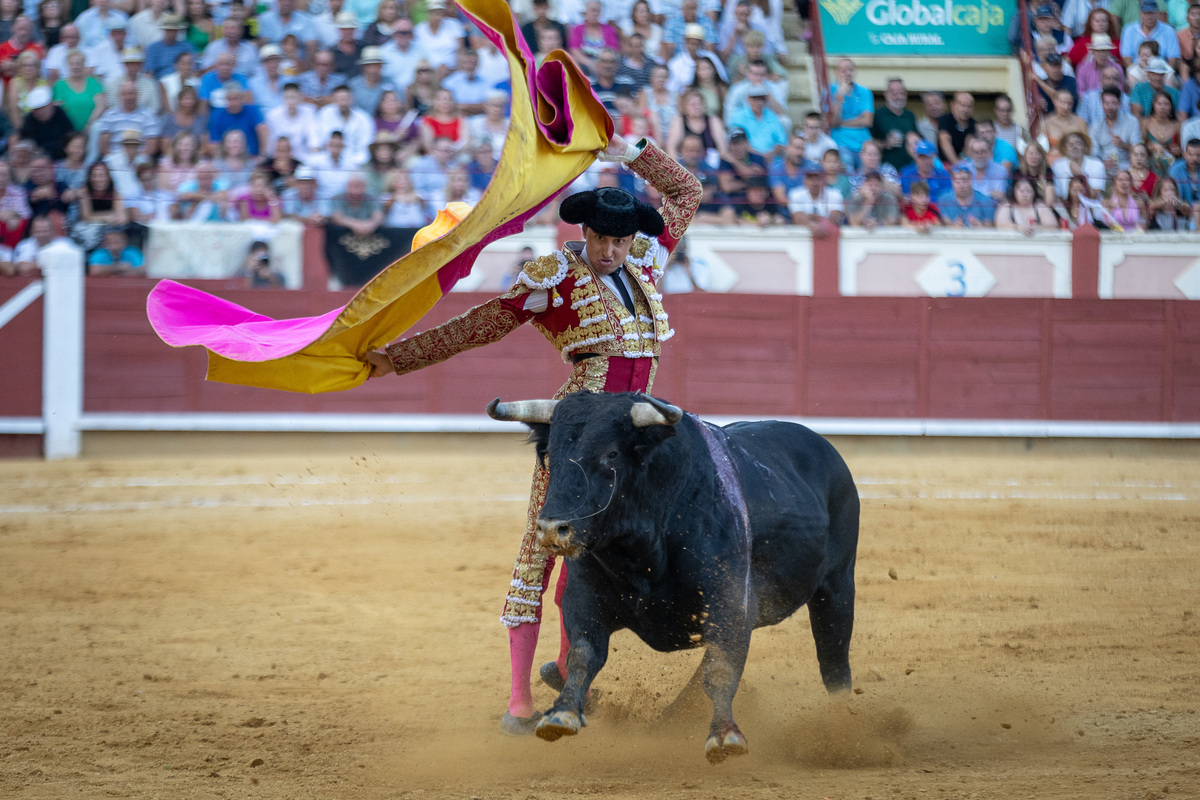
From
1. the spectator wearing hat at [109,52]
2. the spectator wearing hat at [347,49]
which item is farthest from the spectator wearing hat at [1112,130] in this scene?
the spectator wearing hat at [109,52]

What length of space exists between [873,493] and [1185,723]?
372 cm

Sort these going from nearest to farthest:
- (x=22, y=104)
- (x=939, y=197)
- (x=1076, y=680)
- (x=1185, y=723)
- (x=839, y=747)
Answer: (x=839, y=747) → (x=1185, y=723) → (x=1076, y=680) → (x=22, y=104) → (x=939, y=197)

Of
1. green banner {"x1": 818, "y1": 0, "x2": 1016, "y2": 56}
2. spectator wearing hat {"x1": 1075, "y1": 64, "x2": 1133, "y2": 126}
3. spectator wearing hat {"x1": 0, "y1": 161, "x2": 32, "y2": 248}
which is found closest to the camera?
spectator wearing hat {"x1": 0, "y1": 161, "x2": 32, "y2": 248}

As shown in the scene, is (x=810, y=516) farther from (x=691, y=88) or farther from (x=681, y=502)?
(x=691, y=88)

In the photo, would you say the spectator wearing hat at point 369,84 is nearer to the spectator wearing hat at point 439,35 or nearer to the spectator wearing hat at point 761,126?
the spectator wearing hat at point 439,35

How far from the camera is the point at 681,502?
2428mm

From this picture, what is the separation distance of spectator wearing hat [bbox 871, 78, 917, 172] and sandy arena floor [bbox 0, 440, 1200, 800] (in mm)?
2984

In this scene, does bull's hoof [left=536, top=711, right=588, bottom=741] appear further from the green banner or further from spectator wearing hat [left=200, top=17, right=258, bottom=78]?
the green banner

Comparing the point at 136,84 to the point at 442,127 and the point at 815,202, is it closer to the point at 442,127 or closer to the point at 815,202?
the point at 442,127

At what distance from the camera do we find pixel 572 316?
2682 mm

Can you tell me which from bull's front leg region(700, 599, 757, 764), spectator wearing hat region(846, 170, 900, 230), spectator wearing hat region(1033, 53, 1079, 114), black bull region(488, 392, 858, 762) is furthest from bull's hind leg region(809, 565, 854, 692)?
spectator wearing hat region(1033, 53, 1079, 114)

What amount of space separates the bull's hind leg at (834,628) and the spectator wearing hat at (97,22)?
22.5 ft

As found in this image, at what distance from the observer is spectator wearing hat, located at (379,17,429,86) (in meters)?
8.12

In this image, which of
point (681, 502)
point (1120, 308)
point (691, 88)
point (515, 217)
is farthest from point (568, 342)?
point (1120, 308)
